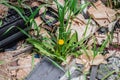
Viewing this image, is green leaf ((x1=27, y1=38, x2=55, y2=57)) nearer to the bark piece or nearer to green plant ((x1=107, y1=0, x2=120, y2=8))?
the bark piece

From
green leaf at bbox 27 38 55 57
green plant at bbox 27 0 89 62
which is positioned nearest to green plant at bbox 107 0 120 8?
green plant at bbox 27 0 89 62

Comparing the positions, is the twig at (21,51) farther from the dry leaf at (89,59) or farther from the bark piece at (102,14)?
the bark piece at (102,14)

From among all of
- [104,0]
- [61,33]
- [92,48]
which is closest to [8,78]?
[61,33]

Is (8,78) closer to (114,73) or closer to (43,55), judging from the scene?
(43,55)

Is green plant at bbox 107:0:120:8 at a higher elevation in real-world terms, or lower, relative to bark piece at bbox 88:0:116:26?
higher

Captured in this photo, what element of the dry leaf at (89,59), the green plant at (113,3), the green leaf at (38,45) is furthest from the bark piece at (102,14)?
the green leaf at (38,45)

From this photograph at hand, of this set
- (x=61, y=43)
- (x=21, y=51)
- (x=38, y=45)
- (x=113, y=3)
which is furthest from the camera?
(x=113, y=3)

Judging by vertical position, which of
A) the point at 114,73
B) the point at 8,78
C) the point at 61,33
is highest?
the point at 61,33

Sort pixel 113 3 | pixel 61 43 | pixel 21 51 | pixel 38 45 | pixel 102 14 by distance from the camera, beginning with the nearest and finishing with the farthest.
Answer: pixel 61 43 < pixel 38 45 < pixel 21 51 < pixel 102 14 < pixel 113 3

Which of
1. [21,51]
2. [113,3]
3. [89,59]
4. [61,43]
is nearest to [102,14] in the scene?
[113,3]

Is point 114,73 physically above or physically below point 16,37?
below

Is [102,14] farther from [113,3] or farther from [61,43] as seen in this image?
[61,43]
